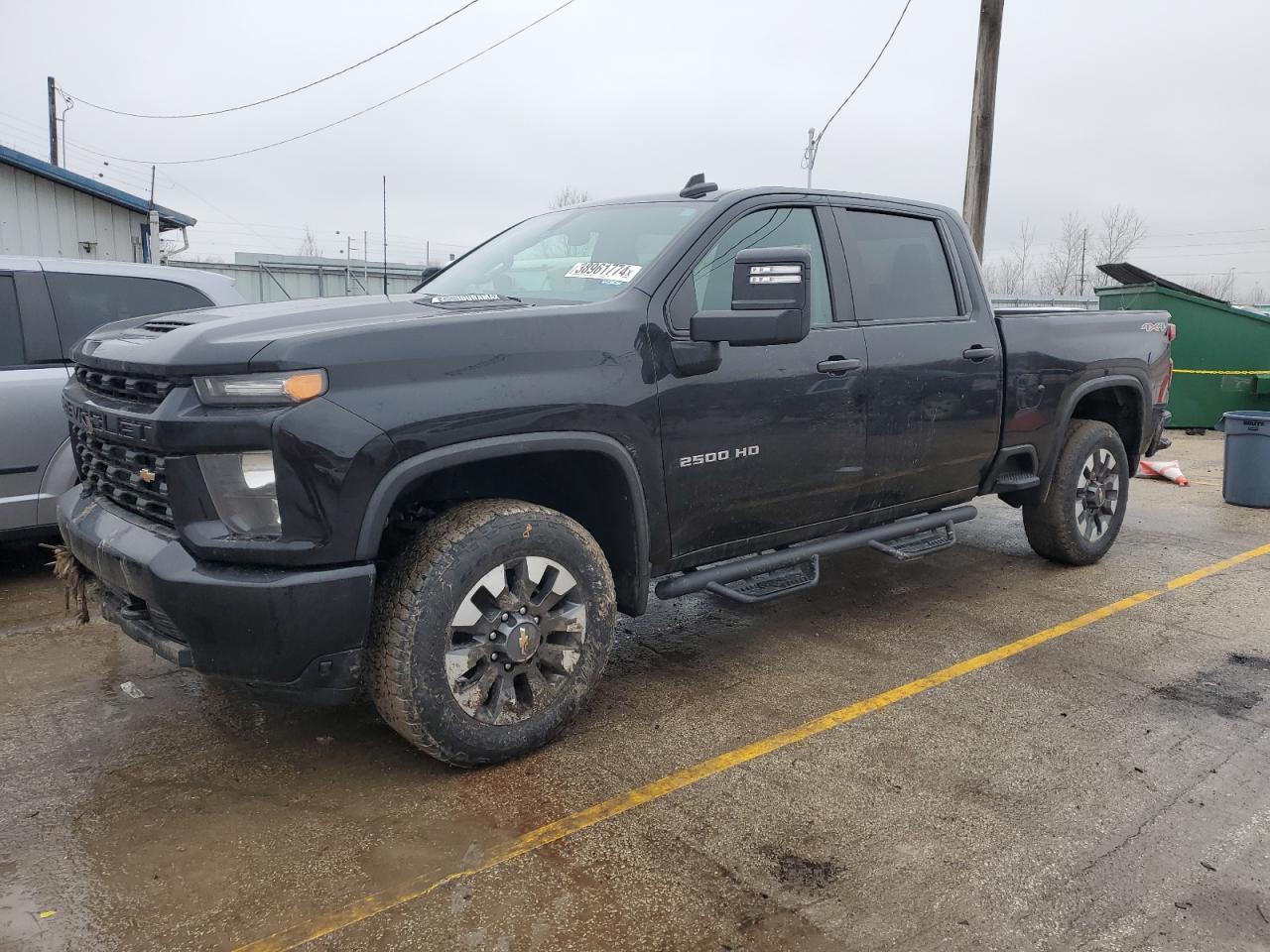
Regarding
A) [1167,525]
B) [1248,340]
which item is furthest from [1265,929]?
[1248,340]

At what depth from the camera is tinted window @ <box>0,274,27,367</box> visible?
5.22 metres

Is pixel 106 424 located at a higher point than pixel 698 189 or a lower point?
lower

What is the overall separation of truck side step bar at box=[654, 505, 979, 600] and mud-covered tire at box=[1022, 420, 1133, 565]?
84cm

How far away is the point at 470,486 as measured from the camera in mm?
3379

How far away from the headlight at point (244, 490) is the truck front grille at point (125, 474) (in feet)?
0.50

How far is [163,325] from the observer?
330 cm

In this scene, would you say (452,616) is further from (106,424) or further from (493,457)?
(106,424)

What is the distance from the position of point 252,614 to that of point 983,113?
10557mm

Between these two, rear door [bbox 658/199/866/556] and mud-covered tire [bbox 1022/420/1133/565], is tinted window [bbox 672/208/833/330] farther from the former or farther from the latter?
mud-covered tire [bbox 1022/420/1133/565]

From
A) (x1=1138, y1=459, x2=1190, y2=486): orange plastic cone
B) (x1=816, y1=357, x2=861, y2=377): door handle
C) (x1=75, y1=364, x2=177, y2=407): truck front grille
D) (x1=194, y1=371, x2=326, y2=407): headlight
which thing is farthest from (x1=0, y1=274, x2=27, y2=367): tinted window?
(x1=1138, y1=459, x2=1190, y2=486): orange plastic cone

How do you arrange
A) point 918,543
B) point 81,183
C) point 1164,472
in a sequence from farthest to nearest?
point 81,183 < point 1164,472 < point 918,543

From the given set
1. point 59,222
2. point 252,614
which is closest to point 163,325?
point 252,614

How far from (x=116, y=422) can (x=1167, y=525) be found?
703 cm

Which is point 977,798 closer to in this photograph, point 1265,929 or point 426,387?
point 1265,929
